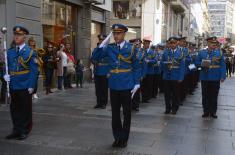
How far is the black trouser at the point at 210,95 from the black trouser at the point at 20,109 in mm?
4602

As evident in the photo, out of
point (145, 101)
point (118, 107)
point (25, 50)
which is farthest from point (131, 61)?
point (145, 101)

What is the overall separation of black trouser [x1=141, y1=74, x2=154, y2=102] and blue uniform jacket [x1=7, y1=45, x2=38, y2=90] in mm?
6061

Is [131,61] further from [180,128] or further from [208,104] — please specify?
[208,104]

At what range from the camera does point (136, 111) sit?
10.8m

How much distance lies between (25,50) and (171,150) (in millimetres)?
2932

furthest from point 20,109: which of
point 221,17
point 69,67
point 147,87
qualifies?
point 221,17

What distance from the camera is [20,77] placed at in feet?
23.8

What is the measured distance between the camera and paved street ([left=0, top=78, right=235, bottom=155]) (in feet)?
22.4

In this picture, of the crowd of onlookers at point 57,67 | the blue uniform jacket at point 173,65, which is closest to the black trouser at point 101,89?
the blue uniform jacket at point 173,65

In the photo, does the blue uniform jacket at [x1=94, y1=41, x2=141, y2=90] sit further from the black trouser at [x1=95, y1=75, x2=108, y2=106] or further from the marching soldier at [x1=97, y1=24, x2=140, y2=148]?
the black trouser at [x1=95, y1=75, x2=108, y2=106]

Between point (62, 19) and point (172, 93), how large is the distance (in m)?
8.03

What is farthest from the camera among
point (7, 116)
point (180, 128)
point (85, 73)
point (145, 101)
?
point (85, 73)

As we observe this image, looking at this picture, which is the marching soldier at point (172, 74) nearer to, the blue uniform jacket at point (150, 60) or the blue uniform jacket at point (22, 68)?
the blue uniform jacket at point (150, 60)

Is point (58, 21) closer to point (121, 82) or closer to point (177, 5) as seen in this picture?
point (121, 82)
